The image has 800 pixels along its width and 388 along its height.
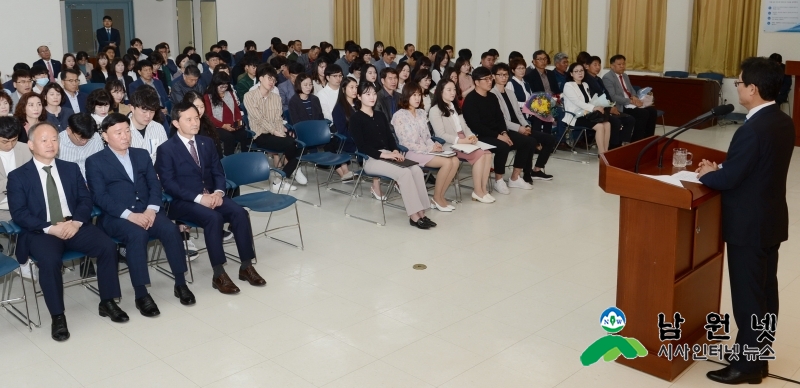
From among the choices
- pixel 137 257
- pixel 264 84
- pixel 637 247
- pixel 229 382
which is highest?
pixel 264 84

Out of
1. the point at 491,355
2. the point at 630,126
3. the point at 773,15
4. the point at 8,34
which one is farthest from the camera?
the point at 8,34

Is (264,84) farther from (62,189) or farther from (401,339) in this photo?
(401,339)

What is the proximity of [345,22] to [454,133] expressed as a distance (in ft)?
33.3

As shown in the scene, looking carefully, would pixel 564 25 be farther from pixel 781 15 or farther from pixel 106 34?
pixel 106 34

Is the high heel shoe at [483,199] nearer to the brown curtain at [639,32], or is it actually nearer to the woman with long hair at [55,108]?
the woman with long hair at [55,108]

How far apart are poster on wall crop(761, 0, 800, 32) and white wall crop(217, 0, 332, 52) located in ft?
26.0

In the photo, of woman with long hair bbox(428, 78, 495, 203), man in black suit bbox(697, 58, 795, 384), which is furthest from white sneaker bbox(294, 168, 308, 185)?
man in black suit bbox(697, 58, 795, 384)

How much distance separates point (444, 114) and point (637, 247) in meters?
3.97

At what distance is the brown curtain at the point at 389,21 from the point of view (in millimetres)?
Answer: 15867

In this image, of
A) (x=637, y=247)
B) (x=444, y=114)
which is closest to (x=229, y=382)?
(x=637, y=247)

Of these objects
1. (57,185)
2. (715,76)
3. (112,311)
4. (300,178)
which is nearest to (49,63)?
(300,178)

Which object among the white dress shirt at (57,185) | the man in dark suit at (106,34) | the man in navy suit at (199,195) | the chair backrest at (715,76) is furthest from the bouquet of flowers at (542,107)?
the man in dark suit at (106,34)

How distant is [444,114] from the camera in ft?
24.4

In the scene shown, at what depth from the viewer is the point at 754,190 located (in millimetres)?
3492
